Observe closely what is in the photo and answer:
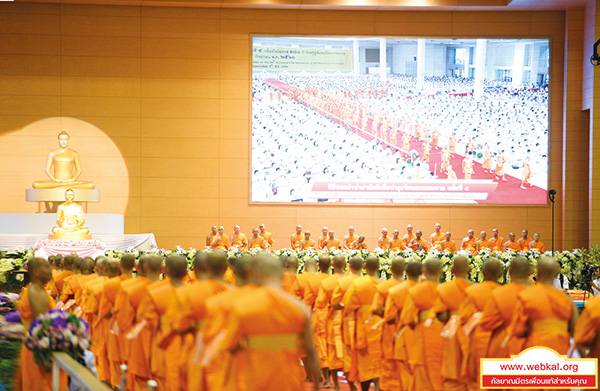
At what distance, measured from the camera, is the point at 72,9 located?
1764 centimetres

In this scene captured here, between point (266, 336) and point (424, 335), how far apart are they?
248 centimetres

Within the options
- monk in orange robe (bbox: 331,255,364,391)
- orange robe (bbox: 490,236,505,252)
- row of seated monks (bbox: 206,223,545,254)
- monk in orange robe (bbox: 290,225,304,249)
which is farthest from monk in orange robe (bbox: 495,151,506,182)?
monk in orange robe (bbox: 331,255,364,391)

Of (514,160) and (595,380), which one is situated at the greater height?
(514,160)

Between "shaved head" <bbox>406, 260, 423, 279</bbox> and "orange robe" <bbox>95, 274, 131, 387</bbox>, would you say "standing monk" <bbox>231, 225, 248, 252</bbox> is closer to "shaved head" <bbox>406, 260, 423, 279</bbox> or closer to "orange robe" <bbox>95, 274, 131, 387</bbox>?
"orange robe" <bbox>95, 274, 131, 387</bbox>

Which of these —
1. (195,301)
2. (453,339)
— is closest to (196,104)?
(453,339)

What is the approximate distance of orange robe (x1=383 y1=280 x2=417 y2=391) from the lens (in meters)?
5.66

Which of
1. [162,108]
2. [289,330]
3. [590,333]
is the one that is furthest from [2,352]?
[162,108]

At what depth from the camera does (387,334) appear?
19.4 ft

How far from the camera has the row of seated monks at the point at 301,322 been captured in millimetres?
3377

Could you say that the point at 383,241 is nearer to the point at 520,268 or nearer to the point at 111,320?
the point at 111,320

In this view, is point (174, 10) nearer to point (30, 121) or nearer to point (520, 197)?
point (30, 121)

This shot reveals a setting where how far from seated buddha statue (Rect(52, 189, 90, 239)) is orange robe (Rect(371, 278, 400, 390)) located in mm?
9160

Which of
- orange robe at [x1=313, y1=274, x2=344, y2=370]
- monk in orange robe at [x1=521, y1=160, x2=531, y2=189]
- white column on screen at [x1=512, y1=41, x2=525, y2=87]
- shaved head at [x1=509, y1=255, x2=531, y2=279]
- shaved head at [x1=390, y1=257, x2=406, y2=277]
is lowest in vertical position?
orange robe at [x1=313, y1=274, x2=344, y2=370]

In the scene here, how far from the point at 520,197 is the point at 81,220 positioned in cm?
1040
